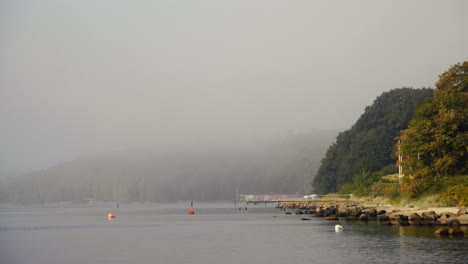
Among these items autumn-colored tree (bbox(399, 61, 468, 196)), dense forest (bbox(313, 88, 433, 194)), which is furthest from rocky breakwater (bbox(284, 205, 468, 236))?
dense forest (bbox(313, 88, 433, 194))

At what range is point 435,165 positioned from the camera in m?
81.2

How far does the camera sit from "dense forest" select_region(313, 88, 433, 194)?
15012 centimetres

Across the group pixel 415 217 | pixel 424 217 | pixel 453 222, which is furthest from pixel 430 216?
pixel 453 222

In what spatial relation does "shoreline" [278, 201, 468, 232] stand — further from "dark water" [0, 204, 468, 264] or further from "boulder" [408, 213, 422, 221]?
"dark water" [0, 204, 468, 264]

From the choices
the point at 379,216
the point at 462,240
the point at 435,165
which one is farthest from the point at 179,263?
the point at 435,165

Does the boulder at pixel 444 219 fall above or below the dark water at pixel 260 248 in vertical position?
above

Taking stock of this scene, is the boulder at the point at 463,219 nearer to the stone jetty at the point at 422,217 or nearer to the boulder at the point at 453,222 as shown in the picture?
the stone jetty at the point at 422,217

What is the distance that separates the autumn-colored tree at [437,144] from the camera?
264ft

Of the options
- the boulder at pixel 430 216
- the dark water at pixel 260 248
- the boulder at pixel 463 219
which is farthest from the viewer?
the boulder at pixel 430 216

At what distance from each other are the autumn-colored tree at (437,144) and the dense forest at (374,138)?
5304cm

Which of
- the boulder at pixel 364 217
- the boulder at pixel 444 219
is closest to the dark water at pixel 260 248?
the boulder at pixel 444 219

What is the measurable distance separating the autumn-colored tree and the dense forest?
2088 inches

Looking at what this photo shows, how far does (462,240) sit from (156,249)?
1029 inches

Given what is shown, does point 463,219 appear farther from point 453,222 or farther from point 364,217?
point 364,217
